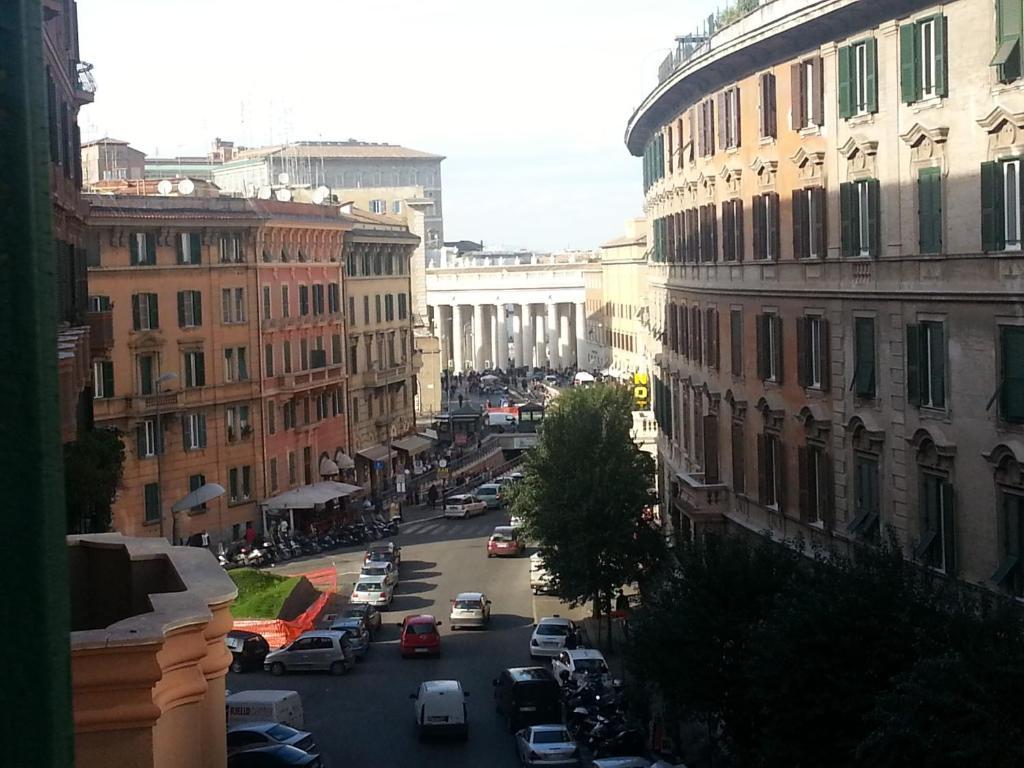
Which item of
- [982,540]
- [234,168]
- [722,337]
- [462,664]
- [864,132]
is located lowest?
[462,664]

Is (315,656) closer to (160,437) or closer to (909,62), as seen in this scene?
(160,437)

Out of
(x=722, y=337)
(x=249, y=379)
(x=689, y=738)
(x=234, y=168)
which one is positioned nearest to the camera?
(x=689, y=738)

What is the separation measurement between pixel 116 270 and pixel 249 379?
892 centimetres

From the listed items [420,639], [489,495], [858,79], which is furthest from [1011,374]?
[489,495]

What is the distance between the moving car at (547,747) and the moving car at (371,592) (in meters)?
19.1

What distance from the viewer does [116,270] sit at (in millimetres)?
58656

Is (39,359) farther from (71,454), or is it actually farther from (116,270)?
(116,270)

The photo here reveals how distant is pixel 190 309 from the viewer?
2454 inches

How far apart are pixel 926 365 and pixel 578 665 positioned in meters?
13.0

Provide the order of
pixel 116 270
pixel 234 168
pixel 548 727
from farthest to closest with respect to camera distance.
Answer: pixel 234 168
pixel 116 270
pixel 548 727

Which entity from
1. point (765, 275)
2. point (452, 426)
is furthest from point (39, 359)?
point (452, 426)

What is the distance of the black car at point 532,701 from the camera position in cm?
3275

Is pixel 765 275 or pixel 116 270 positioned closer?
pixel 765 275

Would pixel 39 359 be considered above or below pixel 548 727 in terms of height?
above
